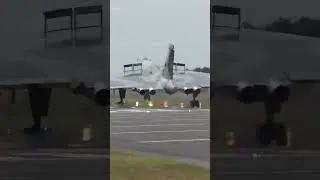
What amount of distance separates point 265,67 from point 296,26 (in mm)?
332

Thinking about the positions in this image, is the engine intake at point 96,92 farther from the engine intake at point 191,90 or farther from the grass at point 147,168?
the engine intake at point 191,90

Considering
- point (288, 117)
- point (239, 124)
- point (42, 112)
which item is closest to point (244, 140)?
point (239, 124)

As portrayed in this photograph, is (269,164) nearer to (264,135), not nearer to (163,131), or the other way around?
(264,135)

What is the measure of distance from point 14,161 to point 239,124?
1340 millimetres

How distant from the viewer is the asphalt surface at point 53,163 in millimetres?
2715

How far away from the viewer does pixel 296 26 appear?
288 centimetres

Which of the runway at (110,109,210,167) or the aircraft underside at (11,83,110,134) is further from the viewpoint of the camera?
the aircraft underside at (11,83,110,134)

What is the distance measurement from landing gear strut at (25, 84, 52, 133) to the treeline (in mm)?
1351

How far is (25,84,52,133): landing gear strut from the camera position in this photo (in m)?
2.72

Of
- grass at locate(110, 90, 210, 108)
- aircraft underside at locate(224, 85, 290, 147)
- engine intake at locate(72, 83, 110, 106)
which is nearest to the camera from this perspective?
grass at locate(110, 90, 210, 108)

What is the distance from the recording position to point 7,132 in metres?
2.74

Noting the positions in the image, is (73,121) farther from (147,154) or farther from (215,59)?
(215,59)

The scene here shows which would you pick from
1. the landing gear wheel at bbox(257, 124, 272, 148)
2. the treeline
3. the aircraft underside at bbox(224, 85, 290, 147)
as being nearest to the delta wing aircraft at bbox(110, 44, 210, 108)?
the aircraft underside at bbox(224, 85, 290, 147)

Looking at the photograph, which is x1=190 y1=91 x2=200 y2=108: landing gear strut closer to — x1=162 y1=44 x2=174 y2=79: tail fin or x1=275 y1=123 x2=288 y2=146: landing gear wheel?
x1=162 y1=44 x2=174 y2=79: tail fin
